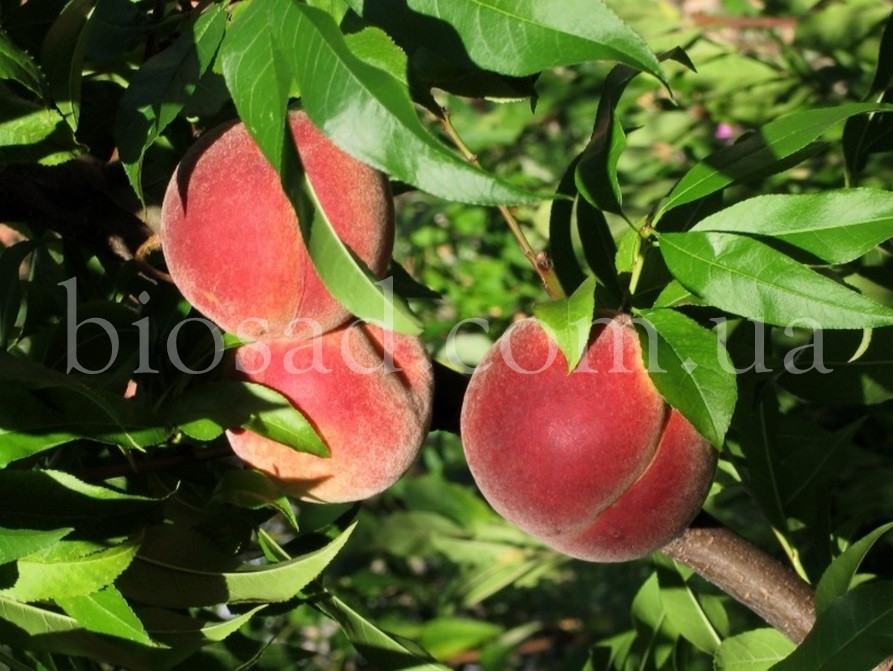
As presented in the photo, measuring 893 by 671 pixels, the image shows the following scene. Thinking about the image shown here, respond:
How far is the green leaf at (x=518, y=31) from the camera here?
27.7 inches

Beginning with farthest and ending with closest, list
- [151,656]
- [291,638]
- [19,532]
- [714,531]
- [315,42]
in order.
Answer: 1. [291,638]
2. [714,531]
3. [151,656]
4. [19,532]
5. [315,42]

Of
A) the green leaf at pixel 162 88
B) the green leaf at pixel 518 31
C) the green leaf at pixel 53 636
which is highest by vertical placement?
the green leaf at pixel 518 31

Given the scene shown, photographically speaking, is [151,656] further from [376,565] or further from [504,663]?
[376,565]

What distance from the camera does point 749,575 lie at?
3.51 ft

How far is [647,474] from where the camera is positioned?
37.8 inches

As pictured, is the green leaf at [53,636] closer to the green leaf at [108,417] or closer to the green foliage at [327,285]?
the green foliage at [327,285]

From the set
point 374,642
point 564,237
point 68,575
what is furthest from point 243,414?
point 564,237

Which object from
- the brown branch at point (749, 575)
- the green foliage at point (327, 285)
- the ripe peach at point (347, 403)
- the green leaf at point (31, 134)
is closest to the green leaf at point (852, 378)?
the green foliage at point (327, 285)

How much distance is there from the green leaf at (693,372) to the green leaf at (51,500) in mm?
408

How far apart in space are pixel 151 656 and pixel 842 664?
1.88ft

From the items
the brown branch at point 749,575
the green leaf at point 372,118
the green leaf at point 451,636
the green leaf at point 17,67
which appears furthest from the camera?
the green leaf at point 451,636

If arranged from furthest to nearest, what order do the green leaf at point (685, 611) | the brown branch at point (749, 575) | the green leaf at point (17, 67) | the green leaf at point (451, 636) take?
the green leaf at point (451, 636)
the green leaf at point (685, 611)
the brown branch at point (749, 575)
the green leaf at point (17, 67)

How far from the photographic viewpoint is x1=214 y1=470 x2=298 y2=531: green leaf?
0.94m

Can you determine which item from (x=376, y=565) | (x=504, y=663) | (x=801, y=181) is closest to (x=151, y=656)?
(x=504, y=663)
